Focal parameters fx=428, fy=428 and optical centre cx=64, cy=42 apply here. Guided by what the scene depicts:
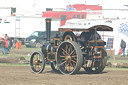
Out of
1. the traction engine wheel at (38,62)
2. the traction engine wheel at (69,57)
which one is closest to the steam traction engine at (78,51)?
the traction engine wheel at (69,57)

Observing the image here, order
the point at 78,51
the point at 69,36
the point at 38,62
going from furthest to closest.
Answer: the point at 38,62 < the point at 69,36 < the point at 78,51

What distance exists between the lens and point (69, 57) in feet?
52.3

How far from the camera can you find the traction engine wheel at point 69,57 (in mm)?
15500

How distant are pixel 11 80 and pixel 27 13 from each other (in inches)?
1565

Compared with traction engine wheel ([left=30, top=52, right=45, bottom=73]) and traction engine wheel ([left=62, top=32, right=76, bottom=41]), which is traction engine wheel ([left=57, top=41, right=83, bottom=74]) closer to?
traction engine wheel ([left=62, top=32, right=76, bottom=41])

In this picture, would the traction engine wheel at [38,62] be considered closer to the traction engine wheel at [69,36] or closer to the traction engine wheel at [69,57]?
the traction engine wheel at [69,57]

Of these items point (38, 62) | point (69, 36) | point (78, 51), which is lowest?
point (38, 62)

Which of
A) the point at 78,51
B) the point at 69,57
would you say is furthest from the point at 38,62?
the point at 78,51

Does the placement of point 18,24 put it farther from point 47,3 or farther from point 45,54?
point 45,54

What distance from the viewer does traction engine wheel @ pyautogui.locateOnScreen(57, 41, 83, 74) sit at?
15500mm

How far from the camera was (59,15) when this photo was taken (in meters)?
48.6

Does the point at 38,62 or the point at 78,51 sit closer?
the point at 78,51

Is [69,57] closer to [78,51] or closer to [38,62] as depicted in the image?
[78,51]

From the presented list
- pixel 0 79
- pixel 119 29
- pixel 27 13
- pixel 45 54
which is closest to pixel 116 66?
pixel 45 54
